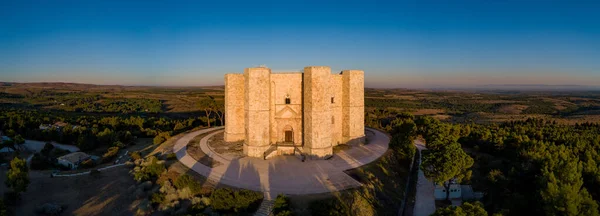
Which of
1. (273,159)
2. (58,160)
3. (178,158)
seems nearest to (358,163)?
(273,159)

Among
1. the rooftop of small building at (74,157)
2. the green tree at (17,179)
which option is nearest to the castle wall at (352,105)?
the green tree at (17,179)

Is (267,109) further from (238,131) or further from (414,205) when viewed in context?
(414,205)

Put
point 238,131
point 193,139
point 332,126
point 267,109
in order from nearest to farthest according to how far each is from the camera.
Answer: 1. point 267,109
2. point 332,126
3. point 238,131
4. point 193,139

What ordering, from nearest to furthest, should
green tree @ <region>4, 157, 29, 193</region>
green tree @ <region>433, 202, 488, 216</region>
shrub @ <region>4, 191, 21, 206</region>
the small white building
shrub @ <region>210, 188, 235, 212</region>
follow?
green tree @ <region>433, 202, 488, 216</region>
shrub @ <region>210, 188, 235, 212</region>
shrub @ <region>4, 191, 21, 206</region>
green tree @ <region>4, 157, 29, 193</region>
the small white building

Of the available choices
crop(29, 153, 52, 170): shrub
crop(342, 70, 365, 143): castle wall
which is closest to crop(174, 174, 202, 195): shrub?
crop(342, 70, 365, 143): castle wall

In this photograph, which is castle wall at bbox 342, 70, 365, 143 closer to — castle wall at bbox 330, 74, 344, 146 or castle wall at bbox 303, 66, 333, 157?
castle wall at bbox 330, 74, 344, 146

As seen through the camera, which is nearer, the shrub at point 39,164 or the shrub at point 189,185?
the shrub at point 189,185

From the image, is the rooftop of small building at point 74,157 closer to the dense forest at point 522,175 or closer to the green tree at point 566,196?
the dense forest at point 522,175
